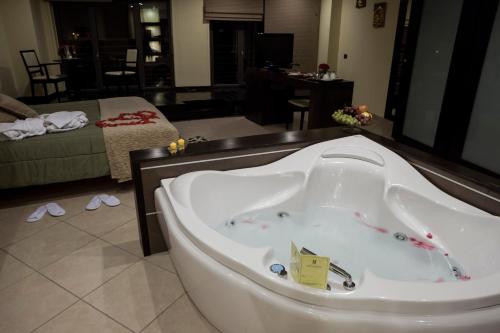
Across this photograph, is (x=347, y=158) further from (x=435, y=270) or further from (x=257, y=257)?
(x=257, y=257)

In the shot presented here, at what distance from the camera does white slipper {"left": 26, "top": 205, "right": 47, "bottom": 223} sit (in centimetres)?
250

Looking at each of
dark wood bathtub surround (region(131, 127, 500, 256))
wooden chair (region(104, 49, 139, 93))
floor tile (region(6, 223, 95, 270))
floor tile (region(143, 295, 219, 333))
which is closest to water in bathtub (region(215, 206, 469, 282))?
dark wood bathtub surround (region(131, 127, 500, 256))

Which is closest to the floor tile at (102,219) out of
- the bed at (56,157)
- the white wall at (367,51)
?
the bed at (56,157)

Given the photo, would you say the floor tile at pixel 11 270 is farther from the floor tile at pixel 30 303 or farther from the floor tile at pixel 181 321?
the floor tile at pixel 181 321

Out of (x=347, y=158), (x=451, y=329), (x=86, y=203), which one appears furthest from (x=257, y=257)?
(x=86, y=203)

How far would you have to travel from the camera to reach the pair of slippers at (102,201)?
2692mm

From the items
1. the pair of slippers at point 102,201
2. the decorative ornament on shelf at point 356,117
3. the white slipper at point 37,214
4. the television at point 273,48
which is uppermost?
the television at point 273,48

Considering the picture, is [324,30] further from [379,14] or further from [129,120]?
[129,120]

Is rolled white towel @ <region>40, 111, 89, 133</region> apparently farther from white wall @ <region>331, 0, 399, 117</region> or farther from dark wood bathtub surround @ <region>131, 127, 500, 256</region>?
white wall @ <region>331, 0, 399, 117</region>

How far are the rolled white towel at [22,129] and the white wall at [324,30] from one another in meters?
5.35

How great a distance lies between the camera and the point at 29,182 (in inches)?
105

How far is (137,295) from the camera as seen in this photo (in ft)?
5.90

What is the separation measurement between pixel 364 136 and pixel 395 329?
1650 mm

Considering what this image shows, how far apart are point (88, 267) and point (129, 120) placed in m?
1.52
